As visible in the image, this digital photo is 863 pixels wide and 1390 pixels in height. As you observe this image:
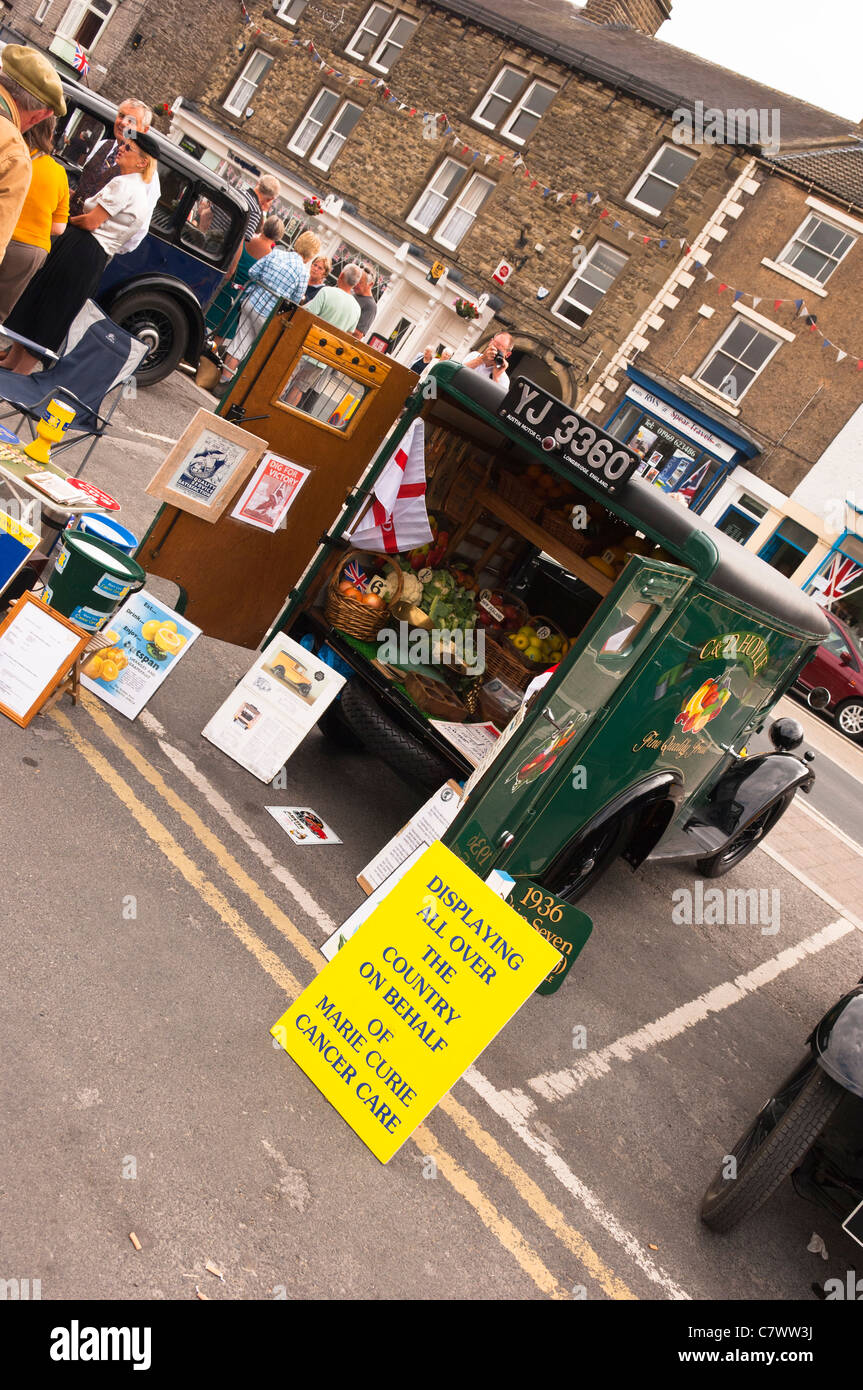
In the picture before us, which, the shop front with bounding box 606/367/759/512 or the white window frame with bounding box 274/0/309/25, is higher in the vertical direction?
the white window frame with bounding box 274/0/309/25

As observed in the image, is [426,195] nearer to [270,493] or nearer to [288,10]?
[288,10]

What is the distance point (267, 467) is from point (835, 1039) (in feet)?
13.5

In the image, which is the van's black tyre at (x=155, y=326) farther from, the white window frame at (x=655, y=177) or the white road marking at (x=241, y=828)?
the white window frame at (x=655, y=177)

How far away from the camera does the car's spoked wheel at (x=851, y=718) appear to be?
56.7 feet

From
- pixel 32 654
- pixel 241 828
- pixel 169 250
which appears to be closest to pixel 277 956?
pixel 241 828

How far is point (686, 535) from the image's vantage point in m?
4.98

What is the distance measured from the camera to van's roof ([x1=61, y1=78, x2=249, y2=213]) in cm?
1008

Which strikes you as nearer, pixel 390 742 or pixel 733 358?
pixel 390 742

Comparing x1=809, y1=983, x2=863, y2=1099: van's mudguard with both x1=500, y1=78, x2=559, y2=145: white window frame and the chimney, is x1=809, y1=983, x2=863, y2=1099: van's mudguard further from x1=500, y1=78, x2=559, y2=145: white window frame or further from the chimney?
the chimney

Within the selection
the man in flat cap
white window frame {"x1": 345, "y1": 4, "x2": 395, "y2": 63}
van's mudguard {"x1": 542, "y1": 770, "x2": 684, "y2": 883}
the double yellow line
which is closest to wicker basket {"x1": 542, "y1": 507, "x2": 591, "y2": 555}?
van's mudguard {"x1": 542, "y1": 770, "x2": 684, "y2": 883}

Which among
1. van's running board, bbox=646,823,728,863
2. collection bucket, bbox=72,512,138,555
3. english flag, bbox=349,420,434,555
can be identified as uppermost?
english flag, bbox=349,420,434,555

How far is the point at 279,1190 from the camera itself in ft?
11.8

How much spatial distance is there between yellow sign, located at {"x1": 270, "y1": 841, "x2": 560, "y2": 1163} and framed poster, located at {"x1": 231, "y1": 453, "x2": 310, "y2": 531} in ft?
9.07

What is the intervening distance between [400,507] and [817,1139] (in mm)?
3978
